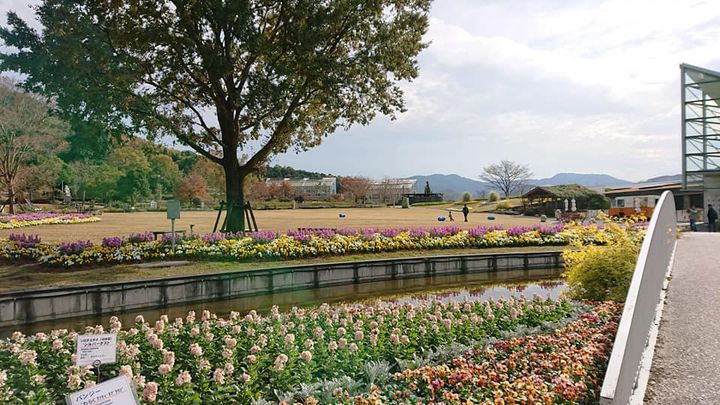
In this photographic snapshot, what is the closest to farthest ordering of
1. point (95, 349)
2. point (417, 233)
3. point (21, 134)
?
1. point (95, 349)
2. point (417, 233)
3. point (21, 134)

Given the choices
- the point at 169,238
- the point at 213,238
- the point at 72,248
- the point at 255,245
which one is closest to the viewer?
the point at 72,248

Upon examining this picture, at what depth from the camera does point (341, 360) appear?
15.5 feet

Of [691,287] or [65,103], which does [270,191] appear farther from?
[691,287]

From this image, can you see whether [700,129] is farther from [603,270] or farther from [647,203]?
[603,270]

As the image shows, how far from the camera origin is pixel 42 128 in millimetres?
34688

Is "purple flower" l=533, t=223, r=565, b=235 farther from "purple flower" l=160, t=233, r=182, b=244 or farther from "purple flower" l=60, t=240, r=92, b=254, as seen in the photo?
"purple flower" l=60, t=240, r=92, b=254

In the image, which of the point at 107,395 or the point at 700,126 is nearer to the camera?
the point at 107,395

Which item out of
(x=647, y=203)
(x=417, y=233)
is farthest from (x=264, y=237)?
(x=647, y=203)

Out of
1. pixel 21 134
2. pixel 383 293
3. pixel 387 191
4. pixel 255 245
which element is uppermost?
pixel 21 134

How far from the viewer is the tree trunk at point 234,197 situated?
17906mm

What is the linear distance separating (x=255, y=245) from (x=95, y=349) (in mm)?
10929

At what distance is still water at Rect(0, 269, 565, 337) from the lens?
909 centimetres

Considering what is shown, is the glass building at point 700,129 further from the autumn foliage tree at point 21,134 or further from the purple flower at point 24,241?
the autumn foliage tree at point 21,134

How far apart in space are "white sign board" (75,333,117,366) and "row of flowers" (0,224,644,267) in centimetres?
930
